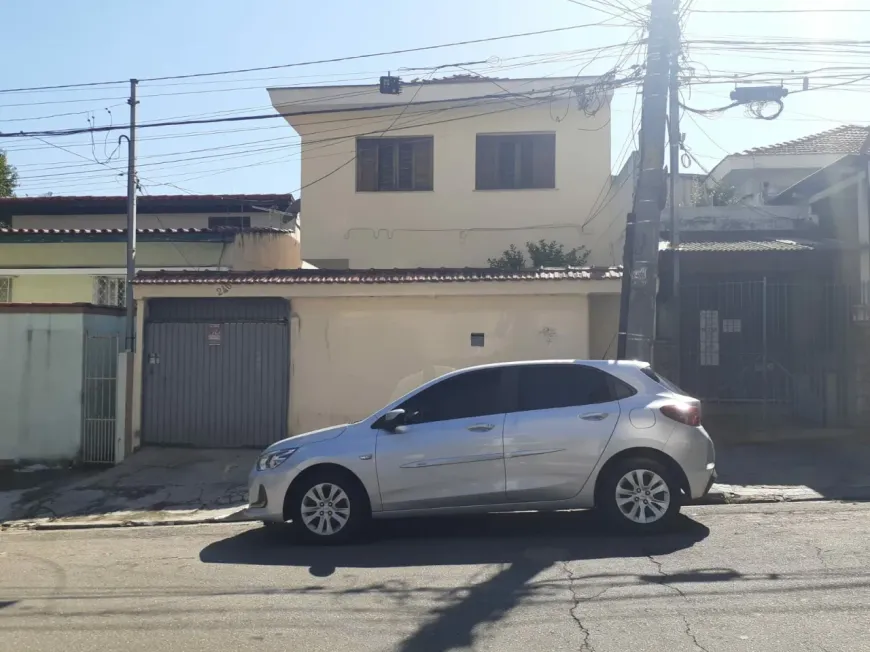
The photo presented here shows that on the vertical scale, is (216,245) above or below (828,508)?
above

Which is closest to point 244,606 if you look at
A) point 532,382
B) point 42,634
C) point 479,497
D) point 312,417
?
point 42,634

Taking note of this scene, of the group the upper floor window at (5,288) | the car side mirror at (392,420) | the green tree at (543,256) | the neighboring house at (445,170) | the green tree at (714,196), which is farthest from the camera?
the green tree at (714,196)

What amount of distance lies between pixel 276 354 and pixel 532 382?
581cm

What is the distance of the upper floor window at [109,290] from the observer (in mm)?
17250

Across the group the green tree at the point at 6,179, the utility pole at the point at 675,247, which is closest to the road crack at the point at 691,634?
the utility pole at the point at 675,247

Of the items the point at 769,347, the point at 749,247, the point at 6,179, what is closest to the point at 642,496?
the point at 769,347

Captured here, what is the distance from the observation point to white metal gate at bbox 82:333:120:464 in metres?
12.3

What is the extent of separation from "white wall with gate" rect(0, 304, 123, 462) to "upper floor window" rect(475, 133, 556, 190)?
9329 mm

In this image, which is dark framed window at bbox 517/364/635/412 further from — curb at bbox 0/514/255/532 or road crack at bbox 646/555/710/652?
curb at bbox 0/514/255/532

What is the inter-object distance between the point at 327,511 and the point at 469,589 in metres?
1.91

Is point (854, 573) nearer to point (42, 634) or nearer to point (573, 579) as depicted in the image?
point (573, 579)

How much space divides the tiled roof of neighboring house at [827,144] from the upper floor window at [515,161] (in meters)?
6.59

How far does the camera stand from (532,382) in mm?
7547

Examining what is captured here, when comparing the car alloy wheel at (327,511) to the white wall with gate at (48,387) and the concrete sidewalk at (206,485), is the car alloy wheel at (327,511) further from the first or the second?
the white wall with gate at (48,387)
